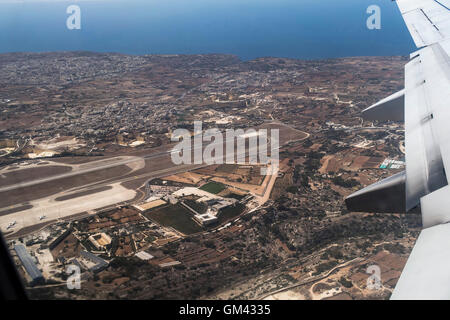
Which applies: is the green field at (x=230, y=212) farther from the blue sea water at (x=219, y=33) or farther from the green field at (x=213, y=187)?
the blue sea water at (x=219, y=33)

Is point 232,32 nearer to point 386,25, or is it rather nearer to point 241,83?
point 386,25
